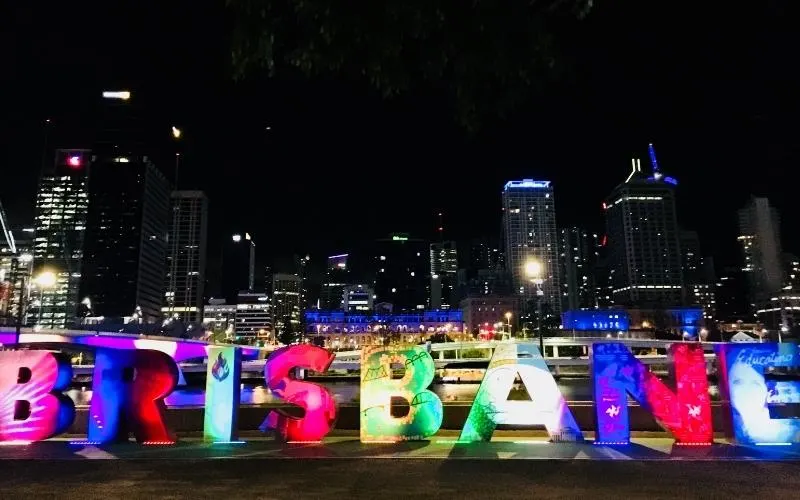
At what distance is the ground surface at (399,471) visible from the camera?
9.86m

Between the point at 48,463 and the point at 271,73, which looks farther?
the point at 48,463

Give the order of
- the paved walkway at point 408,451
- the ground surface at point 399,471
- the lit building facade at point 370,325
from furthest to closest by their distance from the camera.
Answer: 1. the lit building facade at point 370,325
2. the paved walkway at point 408,451
3. the ground surface at point 399,471

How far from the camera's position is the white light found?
171 meters

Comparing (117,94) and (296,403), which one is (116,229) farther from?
(296,403)

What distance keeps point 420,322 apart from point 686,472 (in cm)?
18153

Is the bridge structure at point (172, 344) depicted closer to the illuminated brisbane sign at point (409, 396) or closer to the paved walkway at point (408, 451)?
the illuminated brisbane sign at point (409, 396)

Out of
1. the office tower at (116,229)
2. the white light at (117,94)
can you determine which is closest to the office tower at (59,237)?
the office tower at (116,229)

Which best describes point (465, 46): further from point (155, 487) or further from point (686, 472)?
point (686, 472)

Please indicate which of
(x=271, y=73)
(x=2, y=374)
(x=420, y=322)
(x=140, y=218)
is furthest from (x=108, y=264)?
(x=271, y=73)

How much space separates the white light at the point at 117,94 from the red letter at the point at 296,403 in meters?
182

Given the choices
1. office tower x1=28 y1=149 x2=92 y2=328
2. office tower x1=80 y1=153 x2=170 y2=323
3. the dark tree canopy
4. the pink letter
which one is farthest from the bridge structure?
office tower x1=80 y1=153 x2=170 y2=323

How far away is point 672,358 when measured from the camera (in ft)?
50.9

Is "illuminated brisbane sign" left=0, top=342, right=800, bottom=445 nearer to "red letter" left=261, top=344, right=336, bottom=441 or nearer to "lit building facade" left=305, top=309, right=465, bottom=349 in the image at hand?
"red letter" left=261, top=344, right=336, bottom=441

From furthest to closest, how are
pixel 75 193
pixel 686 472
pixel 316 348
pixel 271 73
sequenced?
pixel 75 193 < pixel 316 348 < pixel 686 472 < pixel 271 73
